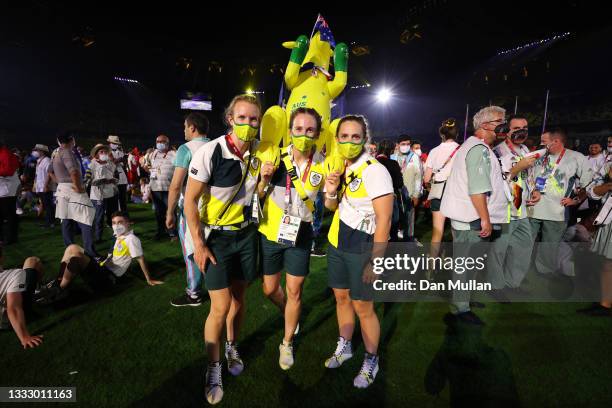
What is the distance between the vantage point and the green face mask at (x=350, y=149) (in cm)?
208

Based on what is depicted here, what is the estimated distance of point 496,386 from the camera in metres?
2.32

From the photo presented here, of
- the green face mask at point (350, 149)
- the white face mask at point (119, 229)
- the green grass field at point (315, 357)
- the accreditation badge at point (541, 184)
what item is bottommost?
the green grass field at point (315, 357)

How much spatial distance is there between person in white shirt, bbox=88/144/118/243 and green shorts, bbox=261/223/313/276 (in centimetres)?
498

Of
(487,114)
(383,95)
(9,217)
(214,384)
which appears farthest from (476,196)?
(383,95)

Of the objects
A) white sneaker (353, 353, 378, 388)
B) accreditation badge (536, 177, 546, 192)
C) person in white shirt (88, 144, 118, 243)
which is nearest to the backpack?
person in white shirt (88, 144, 118, 243)

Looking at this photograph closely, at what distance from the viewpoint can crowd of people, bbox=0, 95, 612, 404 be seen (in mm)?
2080

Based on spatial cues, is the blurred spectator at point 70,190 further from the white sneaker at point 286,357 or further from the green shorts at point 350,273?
the green shorts at point 350,273

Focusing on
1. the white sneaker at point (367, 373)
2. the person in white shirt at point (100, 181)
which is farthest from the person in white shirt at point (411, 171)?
the person in white shirt at point (100, 181)

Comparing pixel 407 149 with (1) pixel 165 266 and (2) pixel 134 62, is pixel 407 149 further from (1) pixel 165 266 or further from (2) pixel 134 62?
(2) pixel 134 62

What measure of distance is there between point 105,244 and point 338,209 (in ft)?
18.5

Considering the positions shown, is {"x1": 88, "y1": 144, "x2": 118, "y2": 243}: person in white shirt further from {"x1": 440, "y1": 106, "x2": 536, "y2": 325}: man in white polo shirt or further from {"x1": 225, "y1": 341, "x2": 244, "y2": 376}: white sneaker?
{"x1": 440, "y1": 106, "x2": 536, "y2": 325}: man in white polo shirt

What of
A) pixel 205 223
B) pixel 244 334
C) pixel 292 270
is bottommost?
pixel 244 334

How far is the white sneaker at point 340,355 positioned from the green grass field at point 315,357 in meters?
0.06

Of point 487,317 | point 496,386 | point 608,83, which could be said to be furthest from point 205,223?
point 608,83
